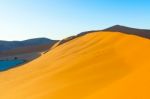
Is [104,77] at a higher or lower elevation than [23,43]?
lower

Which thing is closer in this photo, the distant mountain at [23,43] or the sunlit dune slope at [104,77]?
the sunlit dune slope at [104,77]

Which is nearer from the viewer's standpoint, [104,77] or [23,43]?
[104,77]

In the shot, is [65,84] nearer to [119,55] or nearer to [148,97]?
[119,55]

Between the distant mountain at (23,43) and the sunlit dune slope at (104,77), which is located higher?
the distant mountain at (23,43)

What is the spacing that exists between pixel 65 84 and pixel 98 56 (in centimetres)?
131

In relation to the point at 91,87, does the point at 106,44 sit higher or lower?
higher

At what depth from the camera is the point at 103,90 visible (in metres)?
4.46

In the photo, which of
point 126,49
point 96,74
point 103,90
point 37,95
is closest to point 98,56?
point 126,49

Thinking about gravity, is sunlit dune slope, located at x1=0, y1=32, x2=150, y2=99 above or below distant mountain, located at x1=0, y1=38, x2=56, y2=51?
below

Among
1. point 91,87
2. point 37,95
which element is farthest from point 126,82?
point 37,95

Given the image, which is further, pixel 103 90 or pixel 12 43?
pixel 12 43

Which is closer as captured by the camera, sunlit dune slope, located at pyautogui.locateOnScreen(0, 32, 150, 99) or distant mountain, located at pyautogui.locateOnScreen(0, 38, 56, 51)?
sunlit dune slope, located at pyautogui.locateOnScreen(0, 32, 150, 99)

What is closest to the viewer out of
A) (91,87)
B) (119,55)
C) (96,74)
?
(91,87)

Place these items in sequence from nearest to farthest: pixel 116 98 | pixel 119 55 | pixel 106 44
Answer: pixel 116 98, pixel 119 55, pixel 106 44
